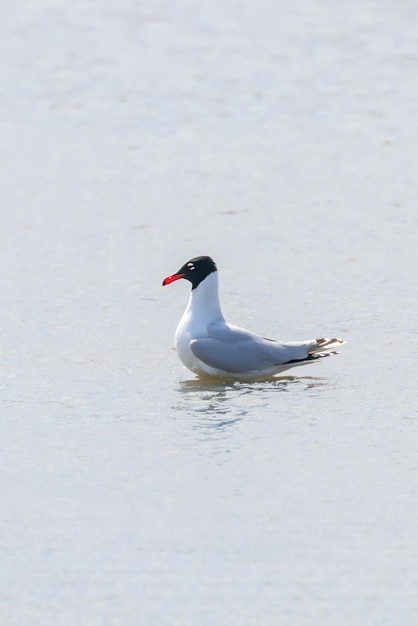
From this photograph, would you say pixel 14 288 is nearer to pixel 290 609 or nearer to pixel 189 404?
pixel 189 404

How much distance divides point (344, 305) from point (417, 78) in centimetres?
818

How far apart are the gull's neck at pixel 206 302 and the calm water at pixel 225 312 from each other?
1.21 ft

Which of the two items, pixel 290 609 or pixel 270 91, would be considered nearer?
pixel 290 609

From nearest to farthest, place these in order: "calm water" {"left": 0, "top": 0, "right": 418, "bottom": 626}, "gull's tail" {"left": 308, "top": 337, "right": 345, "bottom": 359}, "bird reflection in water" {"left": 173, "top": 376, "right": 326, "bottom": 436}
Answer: "calm water" {"left": 0, "top": 0, "right": 418, "bottom": 626} → "bird reflection in water" {"left": 173, "top": 376, "right": 326, "bottom": 436} → "gull's tail" {"left": 308, "top": 337, "right": 345, "bottom": 359}

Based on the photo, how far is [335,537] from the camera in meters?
6.04

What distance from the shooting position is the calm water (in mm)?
5781

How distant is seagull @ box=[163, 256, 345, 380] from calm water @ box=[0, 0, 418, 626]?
140 mm

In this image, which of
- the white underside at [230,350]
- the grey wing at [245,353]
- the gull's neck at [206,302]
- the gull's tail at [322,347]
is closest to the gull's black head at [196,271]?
the gull's neck at [206,302]

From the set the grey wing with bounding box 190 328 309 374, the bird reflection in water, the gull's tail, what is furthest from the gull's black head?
the gull's tail

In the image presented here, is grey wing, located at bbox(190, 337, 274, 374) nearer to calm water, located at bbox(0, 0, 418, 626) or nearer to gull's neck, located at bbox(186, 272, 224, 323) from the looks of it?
calm water, located at bbox(0, 0, 418, 626)

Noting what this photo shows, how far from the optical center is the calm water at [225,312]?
578cm

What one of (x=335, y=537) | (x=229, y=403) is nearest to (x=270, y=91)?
(x=229, y=403)

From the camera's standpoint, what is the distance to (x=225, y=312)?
10.1 m

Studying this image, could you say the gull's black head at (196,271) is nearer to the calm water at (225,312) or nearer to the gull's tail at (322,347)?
the calm water at (225,312)
